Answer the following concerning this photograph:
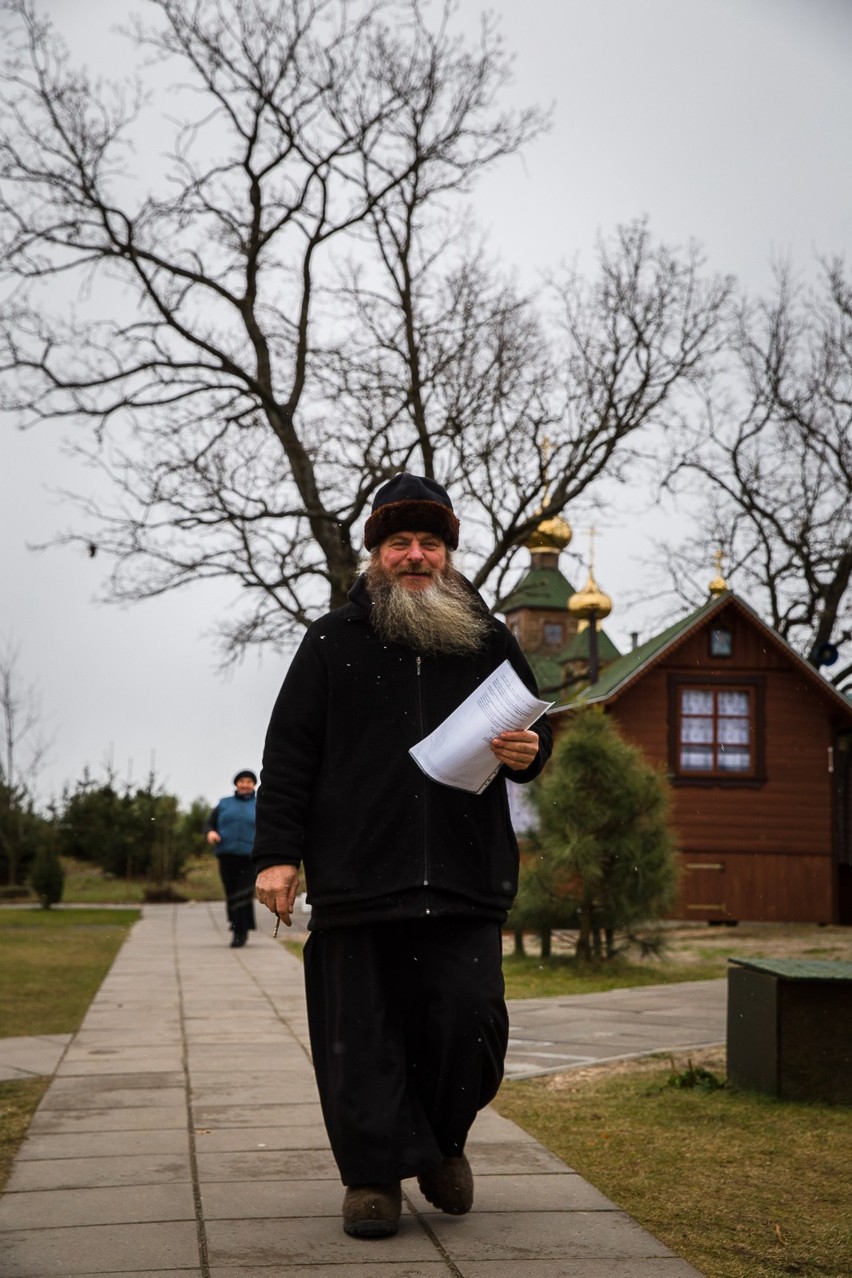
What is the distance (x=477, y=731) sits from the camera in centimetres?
440

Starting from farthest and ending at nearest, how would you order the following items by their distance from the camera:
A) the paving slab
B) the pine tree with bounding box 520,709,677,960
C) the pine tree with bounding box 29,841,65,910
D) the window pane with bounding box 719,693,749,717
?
the window pane with bounding box 719,693,749,717
the pine tree with bounding box 29,841,65,910
the pine tree with bounding box 520,709,677,960
the paving slab

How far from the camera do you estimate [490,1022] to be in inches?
175

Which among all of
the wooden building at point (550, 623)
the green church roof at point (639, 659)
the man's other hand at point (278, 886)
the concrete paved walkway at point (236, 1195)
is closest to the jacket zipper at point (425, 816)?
the man's other hand at point (278, 886)

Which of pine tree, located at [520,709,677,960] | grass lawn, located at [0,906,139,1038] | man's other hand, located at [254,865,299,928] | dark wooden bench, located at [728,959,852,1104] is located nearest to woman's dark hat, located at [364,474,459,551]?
man's other hand, located at [254,865,299,928]

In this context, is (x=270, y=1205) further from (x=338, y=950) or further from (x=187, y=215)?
(x=187, y=215)

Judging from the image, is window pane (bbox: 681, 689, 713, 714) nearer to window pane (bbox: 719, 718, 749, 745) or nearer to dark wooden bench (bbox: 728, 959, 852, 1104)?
window pane (bbox: 719, 718, 749, 745)

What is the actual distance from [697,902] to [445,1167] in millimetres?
23331

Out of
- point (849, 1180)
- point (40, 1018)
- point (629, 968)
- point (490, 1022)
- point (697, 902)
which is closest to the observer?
point (490, 1022)

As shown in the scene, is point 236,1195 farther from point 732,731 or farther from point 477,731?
point 732,731

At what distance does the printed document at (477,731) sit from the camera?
4398mm

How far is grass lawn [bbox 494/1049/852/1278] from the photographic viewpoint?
4277 mm

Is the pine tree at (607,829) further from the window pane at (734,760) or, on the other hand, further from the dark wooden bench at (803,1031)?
the window pane at (734,760)

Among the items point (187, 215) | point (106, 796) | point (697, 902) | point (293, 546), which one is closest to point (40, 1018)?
point (293, 546)

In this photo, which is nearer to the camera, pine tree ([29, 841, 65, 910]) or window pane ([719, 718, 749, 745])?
pine tree ([29, 841, 65, 910])
